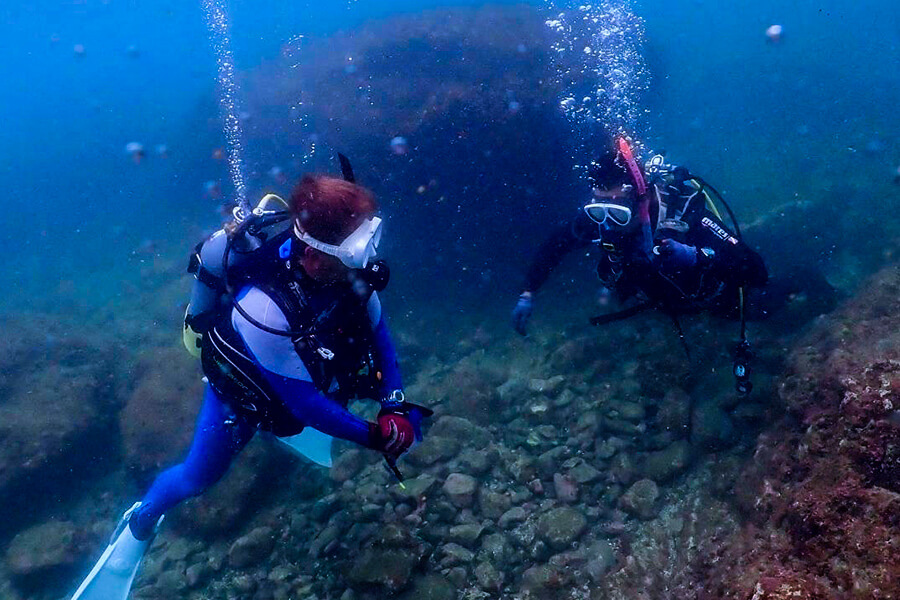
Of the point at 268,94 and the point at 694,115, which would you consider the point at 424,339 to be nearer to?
the point at 268,94

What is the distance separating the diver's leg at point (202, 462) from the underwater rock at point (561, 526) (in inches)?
102

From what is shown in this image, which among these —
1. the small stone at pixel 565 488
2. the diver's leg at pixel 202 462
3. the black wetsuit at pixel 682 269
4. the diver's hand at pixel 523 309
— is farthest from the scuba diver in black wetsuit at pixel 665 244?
the diver's leg at pixel 202 462

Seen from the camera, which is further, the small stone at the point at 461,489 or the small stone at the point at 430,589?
the small stone at the point at 461,489

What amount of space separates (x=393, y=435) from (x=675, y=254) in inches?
117

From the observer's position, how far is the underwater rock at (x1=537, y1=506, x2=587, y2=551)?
422cm

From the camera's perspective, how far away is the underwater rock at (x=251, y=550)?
493 centimetres

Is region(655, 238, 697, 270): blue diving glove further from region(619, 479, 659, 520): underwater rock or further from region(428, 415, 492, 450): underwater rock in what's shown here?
region(428, 415, 492, 450): underwater rock

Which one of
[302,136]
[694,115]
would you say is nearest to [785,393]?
[302,136]

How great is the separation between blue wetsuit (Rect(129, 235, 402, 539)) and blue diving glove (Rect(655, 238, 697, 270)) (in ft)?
8.03

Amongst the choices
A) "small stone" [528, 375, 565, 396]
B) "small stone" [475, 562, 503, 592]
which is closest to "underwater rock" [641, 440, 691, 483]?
"small stone" [528, 375, 565, 396]

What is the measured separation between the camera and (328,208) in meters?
2.92

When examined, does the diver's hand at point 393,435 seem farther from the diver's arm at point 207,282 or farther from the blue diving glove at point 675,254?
the blue diving glove at point 675,254

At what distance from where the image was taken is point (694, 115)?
2855 cm

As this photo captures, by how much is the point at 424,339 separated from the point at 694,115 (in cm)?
2605
